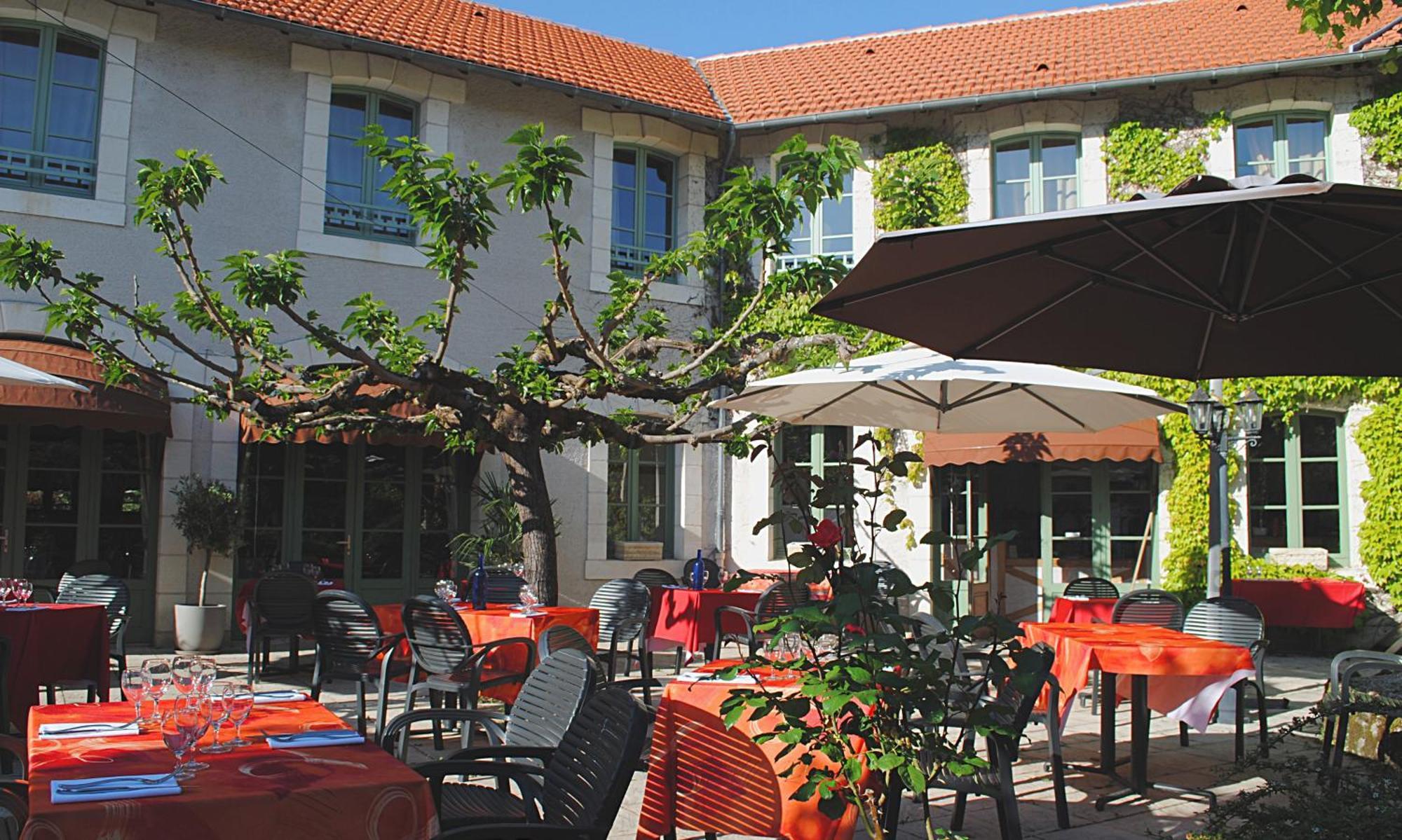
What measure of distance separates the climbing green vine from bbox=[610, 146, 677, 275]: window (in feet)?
17.1

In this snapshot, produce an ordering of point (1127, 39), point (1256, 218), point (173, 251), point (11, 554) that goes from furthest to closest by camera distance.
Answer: point (1127, 39) → point (11, 554) → point (173, 251) → point (1256, 218)

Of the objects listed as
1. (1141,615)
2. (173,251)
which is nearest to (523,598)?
(173,251)

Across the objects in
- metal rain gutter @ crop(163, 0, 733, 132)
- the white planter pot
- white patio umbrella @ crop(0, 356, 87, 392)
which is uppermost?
metal rain gutter @ crop(163, 0, 733, 132)

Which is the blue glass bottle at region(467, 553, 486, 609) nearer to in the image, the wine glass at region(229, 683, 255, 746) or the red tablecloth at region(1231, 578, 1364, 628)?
the wine glass at region(229, 683, 255, 746)

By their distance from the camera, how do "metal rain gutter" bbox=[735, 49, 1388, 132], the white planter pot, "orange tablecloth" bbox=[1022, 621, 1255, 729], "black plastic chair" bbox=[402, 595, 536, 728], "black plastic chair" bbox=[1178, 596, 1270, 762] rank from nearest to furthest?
"orange tablecloth" bbox=[1022, 621, 1255, 729] < "black plastic chair" bbox=[402, 595, 536, 728] < "black plastic chair" bbox=[1178, 596, 1270, 762] < the white planter pot < "metal rain gutter" bbox=[735, 49, 1388, 132]

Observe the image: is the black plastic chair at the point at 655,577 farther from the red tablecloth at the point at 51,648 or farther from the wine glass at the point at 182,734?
the wine glass at the point at 182,734

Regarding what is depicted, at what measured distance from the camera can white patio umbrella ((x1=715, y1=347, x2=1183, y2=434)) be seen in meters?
6.39

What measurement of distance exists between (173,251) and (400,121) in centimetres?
534

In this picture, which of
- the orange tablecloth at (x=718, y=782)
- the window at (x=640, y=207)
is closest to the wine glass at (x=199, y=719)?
the orange tablecloth at (x=718, y=782)

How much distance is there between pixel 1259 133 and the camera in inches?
506

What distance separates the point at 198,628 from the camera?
10.4 metres

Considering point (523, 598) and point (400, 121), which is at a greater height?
point (400, 121)

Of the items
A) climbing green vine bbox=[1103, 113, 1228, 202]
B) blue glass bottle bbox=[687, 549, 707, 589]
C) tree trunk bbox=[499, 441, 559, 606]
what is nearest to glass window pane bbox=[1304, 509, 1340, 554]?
climbing green vine bbox=[1103, 113, 1228, 202]

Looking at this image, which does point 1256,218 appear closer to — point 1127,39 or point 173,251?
point 173,251
